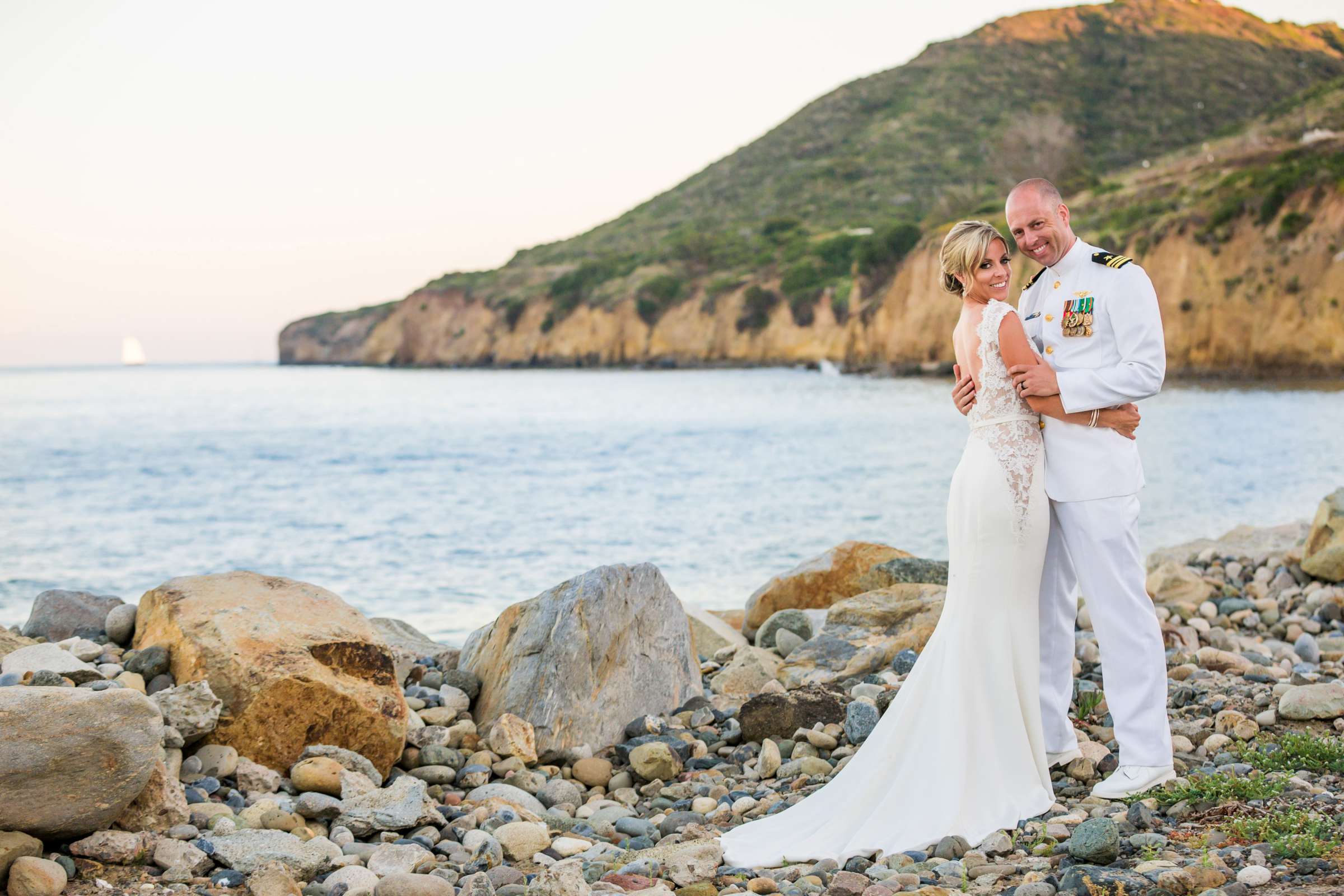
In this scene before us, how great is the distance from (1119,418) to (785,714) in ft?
8.83

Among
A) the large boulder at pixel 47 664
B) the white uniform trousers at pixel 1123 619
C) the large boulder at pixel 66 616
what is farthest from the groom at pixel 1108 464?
the large boulder at pixel 66 616

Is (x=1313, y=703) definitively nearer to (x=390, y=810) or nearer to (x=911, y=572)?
(x=911, y=572)

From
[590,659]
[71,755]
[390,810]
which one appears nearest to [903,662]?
[590,659]

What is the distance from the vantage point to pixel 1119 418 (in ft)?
15.9

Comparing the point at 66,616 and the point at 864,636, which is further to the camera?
the point at 864,636

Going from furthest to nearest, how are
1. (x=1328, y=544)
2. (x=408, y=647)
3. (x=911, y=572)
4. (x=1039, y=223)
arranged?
1. (x=1328, y=544)
2. (x=911, y=572)
3. (x=408, y=647)
4. (x=1039, y=223)

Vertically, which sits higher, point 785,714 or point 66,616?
point 66,616

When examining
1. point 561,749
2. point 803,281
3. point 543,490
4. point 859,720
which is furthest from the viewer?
point 803,281

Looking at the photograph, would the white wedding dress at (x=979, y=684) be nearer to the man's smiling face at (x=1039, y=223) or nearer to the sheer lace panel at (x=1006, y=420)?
the sheer lace panel at (x=1006, y=420)

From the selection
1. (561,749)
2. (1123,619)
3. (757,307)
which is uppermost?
(757,307)

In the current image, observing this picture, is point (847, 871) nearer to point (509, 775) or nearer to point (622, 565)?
point (509, 775)

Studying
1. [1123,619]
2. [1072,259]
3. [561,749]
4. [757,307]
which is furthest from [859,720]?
[757,307]

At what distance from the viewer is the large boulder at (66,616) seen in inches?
268

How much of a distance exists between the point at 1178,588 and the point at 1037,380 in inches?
217
